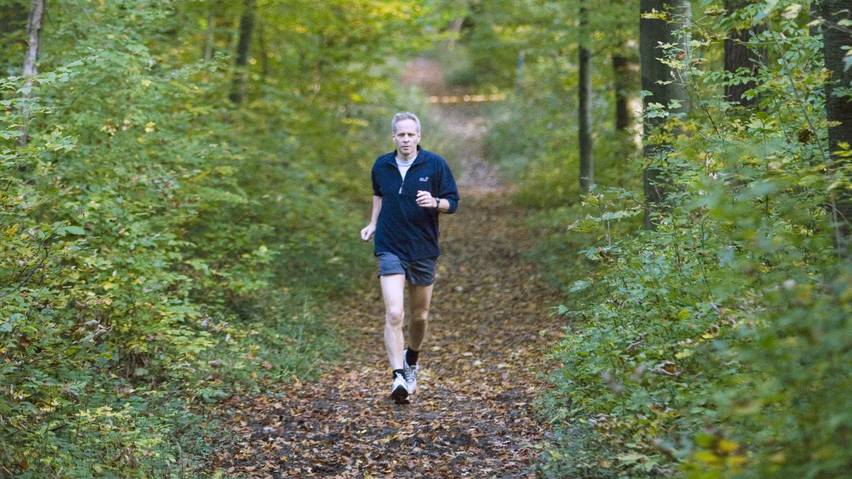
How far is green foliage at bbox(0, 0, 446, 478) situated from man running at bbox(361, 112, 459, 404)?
1.50m

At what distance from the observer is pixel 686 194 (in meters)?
5.68

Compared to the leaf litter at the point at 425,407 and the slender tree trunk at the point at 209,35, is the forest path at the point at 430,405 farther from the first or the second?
the slender tree trunk at the point at 209,35

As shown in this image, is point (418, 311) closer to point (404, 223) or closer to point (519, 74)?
point (404, 223)

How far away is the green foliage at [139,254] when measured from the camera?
546 centimetres

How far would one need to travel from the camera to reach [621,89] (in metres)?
13.9

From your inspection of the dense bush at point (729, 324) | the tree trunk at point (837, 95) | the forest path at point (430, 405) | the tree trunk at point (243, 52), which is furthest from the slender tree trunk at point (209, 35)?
the tree trunk at point (837, 95)

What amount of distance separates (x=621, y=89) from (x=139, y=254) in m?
8.84

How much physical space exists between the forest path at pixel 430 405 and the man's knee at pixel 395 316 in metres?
0.70

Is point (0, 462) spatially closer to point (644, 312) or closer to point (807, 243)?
point (644, 312)

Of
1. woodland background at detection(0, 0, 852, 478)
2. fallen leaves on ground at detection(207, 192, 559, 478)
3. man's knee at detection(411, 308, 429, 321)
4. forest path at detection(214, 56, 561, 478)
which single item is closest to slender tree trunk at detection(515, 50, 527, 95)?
Answer: woodland background at detection(0, 0, 852, 478)

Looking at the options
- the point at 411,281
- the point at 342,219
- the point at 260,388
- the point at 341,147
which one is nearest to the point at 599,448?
the point at 411,281

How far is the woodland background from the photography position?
394 cm

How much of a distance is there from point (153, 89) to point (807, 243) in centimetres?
664

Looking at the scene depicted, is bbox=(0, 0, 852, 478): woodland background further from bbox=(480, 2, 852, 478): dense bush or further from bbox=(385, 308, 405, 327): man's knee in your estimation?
bbox=(385, 308, 405, 327): man's knee
